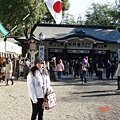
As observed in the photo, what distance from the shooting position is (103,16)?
→ 49.7 m

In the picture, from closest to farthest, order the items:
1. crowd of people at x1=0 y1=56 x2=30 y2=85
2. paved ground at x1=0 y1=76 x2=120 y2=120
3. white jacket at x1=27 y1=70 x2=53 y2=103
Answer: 1. white jacket at x1=27 y1=70 x2=53 y2=103
2. paved ground at x1=0 y1=76 x2=120 y2=120
3. crowd of people at x1=0 y1=56 x2=30 y2=85

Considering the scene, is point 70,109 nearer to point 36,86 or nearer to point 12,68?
point 36,86

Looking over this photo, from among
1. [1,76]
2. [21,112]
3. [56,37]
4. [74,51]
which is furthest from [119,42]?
[21,112]

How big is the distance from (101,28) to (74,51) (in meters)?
6.99

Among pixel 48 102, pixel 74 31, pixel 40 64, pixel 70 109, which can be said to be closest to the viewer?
pixel 48 102

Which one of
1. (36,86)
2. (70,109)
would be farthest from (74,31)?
(36,86)

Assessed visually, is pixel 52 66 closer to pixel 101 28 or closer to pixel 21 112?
pixel 21 112

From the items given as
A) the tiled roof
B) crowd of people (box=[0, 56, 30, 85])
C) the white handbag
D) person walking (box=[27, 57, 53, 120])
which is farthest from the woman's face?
the tiled roof

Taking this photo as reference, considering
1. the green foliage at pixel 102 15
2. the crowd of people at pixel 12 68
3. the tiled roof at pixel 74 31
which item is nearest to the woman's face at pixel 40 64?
the crowd of people at pixel 12 68

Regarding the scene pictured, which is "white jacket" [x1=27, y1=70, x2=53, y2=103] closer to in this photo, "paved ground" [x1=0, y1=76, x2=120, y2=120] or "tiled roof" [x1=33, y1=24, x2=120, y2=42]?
"paved ground" [x1=0, y1=76, x2=120, y2=120]

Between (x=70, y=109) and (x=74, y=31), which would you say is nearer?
(x=70, y=109)

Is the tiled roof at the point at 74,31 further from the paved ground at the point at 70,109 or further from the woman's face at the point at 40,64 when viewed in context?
the woman's face at the point at 40,64

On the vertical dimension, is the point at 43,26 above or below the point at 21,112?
above

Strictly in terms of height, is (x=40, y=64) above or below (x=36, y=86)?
above
